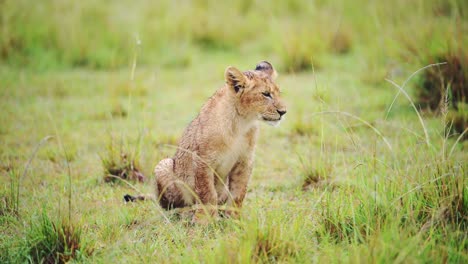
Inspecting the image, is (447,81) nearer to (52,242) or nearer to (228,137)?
(228,137)

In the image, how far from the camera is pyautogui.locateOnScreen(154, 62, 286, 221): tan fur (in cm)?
423

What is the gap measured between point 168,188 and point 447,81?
373 centimetres

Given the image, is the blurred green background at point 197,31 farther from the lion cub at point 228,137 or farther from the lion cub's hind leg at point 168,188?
the lion cub's hind leg at point 168,188

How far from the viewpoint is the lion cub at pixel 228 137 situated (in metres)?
4.23

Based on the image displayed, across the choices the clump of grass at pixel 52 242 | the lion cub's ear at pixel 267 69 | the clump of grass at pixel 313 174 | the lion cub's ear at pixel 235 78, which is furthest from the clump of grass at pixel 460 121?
the clump of grass at pixel 52 242

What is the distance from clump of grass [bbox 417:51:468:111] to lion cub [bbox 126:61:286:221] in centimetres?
274

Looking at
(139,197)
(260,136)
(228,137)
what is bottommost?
(260,136)

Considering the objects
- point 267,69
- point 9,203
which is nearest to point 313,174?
point 267,69

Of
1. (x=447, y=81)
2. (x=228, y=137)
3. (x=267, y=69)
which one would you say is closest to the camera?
(x=228, y=137)

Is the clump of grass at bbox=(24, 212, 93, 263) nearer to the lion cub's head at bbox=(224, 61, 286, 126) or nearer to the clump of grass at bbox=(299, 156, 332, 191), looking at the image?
the lion cub's head at bbox=(224, 61, 286, 126)

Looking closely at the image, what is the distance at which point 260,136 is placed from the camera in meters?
6.93

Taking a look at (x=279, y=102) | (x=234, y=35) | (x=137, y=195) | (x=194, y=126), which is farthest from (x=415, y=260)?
(x=234, y=35)

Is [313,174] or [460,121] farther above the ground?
[460,121]

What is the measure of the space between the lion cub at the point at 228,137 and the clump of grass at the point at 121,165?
37.7 inches
